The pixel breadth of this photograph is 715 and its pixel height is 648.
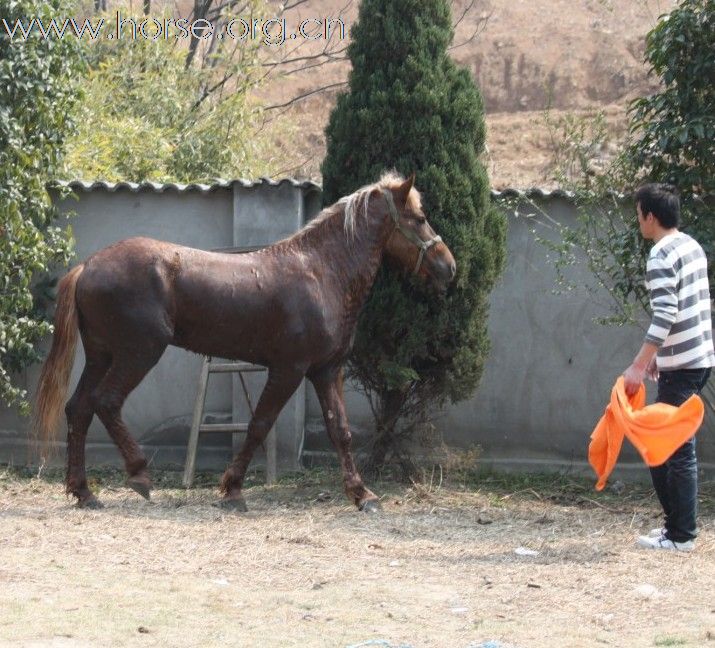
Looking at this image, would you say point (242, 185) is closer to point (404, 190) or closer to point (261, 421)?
point (404, 190)

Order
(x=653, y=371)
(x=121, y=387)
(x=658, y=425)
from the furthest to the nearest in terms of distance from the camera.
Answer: (x=121, y=387), (x=653, y=371), (x=658, y=425)

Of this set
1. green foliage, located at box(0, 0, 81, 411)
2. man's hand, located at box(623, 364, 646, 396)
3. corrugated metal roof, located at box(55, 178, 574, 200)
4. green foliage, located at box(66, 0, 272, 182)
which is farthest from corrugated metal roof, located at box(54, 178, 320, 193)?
green foliage, located at box(66, 0, 272, 182)

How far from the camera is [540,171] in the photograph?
26.5 m

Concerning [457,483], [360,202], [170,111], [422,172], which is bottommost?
[457,483]

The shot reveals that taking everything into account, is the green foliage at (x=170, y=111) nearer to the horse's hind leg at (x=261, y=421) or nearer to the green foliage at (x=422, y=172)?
the green foliage at (x=422, y=172)

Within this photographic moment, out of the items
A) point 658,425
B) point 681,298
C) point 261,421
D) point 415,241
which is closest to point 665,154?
point 415,241

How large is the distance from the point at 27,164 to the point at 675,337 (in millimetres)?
5145

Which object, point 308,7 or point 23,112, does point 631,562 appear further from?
point 308,7

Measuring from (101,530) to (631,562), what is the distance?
10.2 ft

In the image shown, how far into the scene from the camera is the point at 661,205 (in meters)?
6.34

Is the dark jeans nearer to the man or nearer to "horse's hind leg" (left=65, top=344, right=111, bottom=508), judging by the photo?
the man

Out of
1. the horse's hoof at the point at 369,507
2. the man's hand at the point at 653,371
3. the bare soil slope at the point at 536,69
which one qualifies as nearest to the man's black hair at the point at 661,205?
the man's hand at the point at 653,371

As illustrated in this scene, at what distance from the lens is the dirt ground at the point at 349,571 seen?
15.6 feet

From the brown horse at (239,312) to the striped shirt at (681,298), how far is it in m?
1.97
